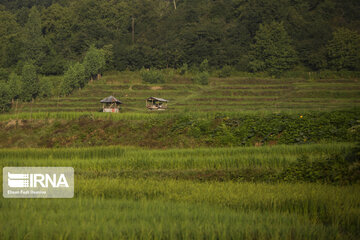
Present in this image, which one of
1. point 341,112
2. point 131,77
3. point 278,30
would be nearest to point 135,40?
point 131,77

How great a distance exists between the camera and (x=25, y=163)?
1025 cm

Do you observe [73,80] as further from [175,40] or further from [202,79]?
[175,40]

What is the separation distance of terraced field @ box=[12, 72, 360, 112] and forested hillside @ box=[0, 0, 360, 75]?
632 centimetres

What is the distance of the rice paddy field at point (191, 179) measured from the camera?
159 inches

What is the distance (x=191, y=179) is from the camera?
338 inches

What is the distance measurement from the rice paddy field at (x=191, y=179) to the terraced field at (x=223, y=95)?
1042 cm

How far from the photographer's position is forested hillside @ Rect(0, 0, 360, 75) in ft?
135

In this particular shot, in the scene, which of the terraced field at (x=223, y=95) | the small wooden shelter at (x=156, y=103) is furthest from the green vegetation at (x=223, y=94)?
the small wooden shelter at (x=156, y=103)

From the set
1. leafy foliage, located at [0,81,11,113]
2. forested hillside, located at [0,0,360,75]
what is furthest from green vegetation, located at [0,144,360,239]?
forested hillside, located at [0,0,360,75]

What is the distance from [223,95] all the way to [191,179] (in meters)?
24.4

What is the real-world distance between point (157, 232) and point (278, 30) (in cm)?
4209

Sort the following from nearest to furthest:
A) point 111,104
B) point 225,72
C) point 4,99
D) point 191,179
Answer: point 191,179 → point 111,104 → point 4,99 → point 225,72

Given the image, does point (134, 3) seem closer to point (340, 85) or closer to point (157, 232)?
point (340, 85)

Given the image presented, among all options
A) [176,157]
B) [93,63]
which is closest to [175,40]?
[93,63]
